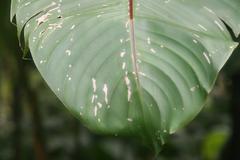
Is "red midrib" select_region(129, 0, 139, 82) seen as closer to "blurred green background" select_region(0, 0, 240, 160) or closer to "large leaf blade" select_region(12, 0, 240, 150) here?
"large leaf blade" select_region(12, 0, 240, 150)

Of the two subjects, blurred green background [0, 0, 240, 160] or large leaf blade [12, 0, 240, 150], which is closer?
large leaf blade [12, 0, 240, 150]

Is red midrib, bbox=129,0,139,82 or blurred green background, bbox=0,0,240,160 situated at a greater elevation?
red midrib, bbox=129,0,139,82

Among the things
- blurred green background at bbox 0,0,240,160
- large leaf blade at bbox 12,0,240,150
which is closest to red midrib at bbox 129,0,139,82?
large leaf blade at bbox 12,0,240,150

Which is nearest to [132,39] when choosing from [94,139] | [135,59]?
[135,59]

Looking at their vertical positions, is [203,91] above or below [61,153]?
above

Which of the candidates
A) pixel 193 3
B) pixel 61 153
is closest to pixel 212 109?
pixel 61 153

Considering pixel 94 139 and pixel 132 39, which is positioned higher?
pixel 132 39

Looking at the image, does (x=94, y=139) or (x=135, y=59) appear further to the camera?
(x=94, y=139)

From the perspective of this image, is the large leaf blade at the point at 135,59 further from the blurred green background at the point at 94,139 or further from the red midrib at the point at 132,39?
the blurred green background at the point at 94,139

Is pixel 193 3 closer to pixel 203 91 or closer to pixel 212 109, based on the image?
pixel 203 91

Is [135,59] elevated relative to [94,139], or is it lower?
elevated

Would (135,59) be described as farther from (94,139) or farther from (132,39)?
(94,139)
